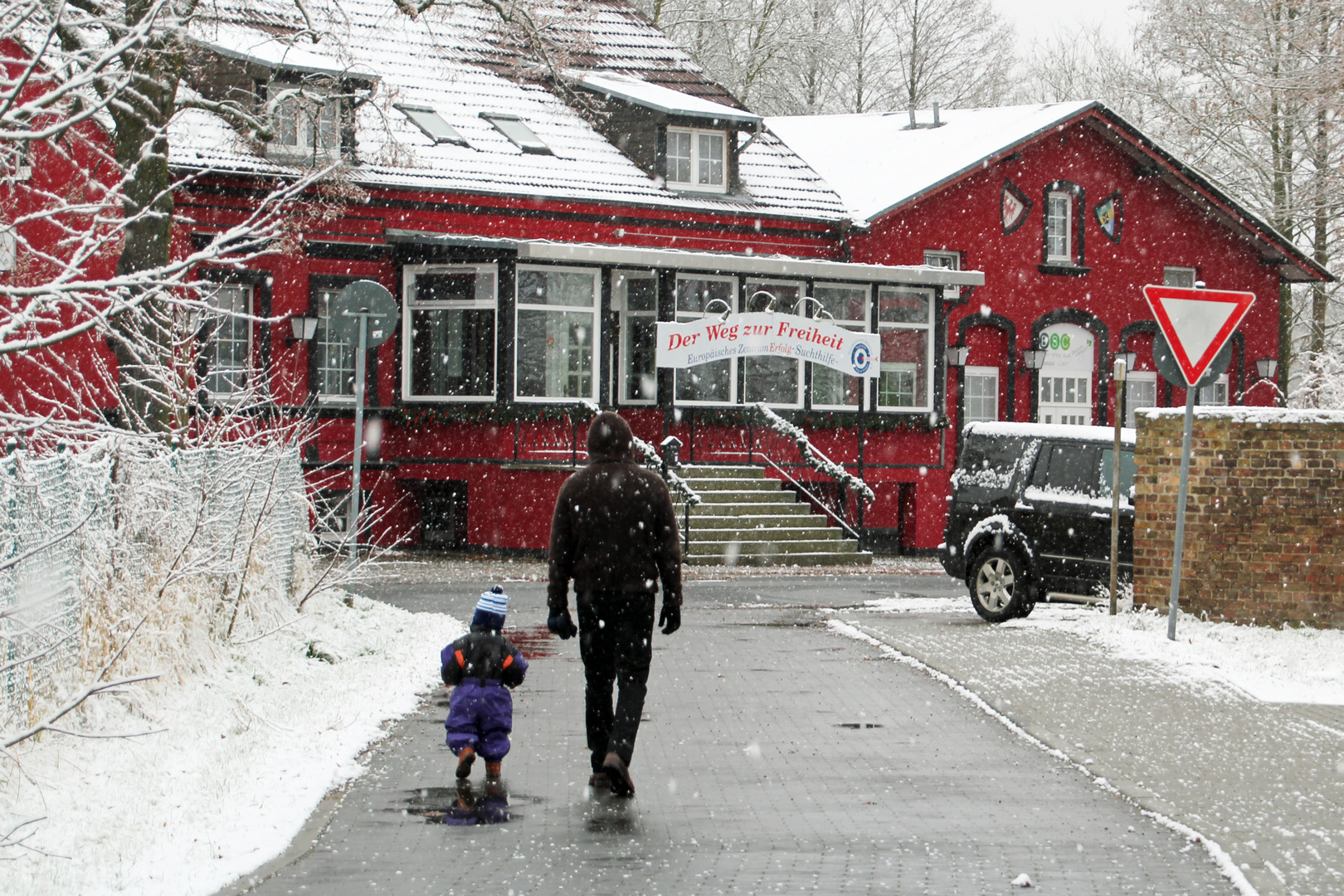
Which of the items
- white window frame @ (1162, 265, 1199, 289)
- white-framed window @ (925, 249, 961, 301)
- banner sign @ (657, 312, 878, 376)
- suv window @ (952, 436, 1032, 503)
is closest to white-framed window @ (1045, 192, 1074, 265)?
white-framed window @ (925, 249, 961, 301)

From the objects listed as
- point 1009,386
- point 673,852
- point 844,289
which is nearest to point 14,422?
point 673,852

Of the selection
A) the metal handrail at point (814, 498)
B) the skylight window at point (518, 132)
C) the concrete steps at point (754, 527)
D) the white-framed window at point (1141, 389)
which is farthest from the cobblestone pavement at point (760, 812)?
the white-framed window at point (1141, 389)

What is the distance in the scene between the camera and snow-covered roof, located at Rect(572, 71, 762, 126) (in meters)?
31.8

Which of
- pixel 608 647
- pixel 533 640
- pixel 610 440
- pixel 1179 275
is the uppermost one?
pixel 1179 275

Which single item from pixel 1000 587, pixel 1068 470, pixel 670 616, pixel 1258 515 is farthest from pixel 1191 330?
pixel 670 616

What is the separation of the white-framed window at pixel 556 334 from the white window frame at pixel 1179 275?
551 inches

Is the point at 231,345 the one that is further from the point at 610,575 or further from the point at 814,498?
the point at 610,575

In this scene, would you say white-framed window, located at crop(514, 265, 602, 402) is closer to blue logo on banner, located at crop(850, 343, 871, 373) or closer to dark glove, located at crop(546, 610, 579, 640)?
blue logo on banner, located at crop(850, 343, 871, 373)

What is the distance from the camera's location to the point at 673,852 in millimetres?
7570

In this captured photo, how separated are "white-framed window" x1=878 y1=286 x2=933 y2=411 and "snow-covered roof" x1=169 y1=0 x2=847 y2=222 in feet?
9.08

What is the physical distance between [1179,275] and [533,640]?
2505 centimetres

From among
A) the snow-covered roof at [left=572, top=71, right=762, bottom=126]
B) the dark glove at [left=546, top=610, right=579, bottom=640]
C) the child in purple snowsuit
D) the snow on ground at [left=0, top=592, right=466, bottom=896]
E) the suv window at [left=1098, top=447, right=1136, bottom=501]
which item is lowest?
the snow on ground at [left=0, top=592, right=466, bottom=896]

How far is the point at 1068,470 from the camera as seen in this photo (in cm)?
1745

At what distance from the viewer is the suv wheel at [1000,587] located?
17125mm
